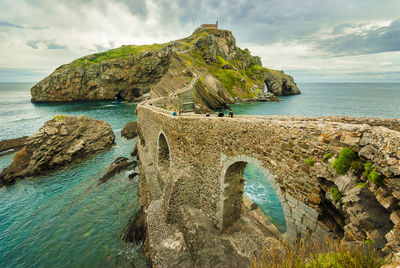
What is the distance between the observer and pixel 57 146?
91.0ft

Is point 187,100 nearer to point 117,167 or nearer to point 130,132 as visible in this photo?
point 130,132

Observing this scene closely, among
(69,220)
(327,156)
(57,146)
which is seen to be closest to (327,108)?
(327,156)

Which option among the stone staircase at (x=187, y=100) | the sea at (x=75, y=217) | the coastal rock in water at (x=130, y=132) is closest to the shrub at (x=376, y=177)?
the sea at (x=75, y=217)

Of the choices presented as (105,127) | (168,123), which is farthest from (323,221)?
(105,127)

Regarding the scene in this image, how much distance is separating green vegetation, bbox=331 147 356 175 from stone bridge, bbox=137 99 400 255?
0.21 metres

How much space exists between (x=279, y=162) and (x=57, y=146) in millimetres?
33473

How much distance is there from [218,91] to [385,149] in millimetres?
60659

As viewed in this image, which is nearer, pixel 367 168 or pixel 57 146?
pixel 367 168

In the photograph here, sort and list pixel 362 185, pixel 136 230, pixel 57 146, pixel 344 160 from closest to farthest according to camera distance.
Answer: pixel 362 185, pixel 344 160, pixel 136 230, pixel 57 146

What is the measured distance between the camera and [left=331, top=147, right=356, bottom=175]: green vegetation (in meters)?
5.30

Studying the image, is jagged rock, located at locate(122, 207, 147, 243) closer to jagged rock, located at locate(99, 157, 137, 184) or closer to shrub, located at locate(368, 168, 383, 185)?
jagged rock, located at locate(99, 157, 137, 184)

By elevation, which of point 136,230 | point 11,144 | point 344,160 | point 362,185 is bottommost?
point 136,230

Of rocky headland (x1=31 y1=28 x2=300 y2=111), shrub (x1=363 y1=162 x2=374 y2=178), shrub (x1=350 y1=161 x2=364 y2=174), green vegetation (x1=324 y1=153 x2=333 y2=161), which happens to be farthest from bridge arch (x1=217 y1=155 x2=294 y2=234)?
rocky headland (x1=31 y1=28 x2=300 y2=111)

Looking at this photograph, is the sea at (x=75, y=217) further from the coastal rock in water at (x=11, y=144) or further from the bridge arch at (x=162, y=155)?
the coastal rock in water at (x=11, y=144)
